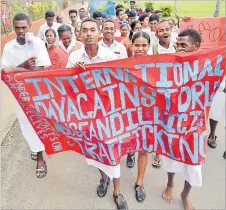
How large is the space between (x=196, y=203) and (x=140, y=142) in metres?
0.82

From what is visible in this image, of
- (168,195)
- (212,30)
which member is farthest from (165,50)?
(212,30)

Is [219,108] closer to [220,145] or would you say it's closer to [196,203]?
[220,145]

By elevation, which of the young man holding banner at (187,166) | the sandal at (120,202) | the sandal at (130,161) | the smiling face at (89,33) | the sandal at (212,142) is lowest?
the sandal at (212,142)

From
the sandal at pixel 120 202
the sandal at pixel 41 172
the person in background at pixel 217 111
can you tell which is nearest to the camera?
the sandal at pixel 120 202

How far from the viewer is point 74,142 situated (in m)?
2.81

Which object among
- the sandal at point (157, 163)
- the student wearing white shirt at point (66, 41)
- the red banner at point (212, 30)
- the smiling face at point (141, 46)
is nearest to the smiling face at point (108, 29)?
the student wearing white shirt at point (66, 41)

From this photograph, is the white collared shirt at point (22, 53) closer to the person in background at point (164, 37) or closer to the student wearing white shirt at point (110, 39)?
the student wearing white shirt at point (110, 39)

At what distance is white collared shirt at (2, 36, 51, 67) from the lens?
3.17 m

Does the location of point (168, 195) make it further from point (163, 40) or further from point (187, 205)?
point (163, 40)

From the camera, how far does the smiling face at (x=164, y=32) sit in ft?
12.2

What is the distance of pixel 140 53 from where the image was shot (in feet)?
9.23

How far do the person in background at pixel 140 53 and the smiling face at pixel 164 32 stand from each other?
3.00 feet

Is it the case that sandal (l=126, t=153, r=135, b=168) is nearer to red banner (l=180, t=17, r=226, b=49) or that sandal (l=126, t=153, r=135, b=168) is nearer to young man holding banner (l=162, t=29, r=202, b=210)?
young man holding banner (l=162, t=29, r=202, b=210)

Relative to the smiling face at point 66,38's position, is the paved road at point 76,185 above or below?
below
